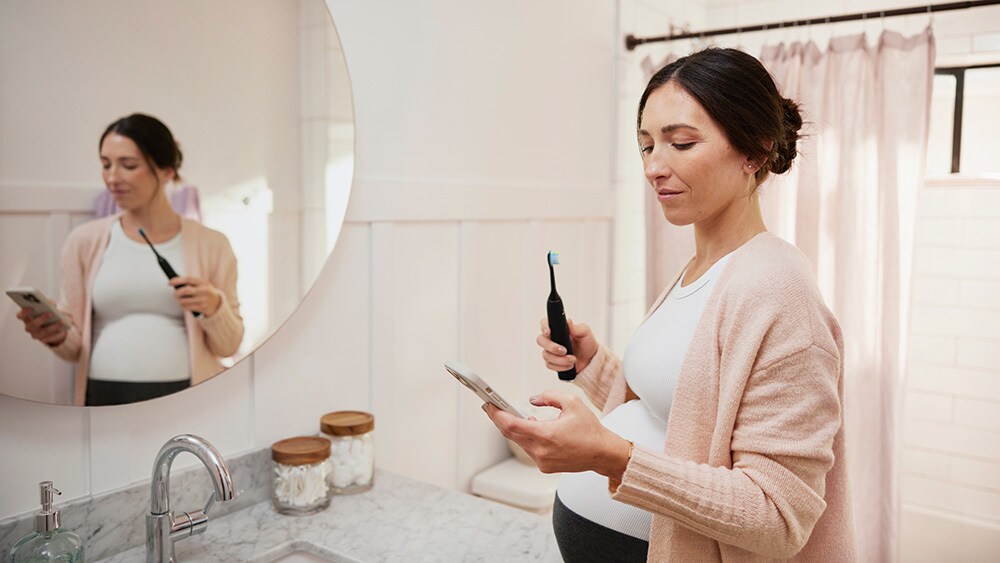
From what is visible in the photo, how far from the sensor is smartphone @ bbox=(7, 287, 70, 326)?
3.39 ft

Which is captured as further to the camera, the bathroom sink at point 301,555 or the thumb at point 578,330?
the thumb at point 578,330

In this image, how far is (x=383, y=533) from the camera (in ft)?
4.29

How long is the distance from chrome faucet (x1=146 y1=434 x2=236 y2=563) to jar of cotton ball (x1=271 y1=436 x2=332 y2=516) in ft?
0.69

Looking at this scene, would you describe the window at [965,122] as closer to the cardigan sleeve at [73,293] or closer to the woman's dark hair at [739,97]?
the woman's dark hair at [739,97]

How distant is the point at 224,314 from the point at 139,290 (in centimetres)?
14

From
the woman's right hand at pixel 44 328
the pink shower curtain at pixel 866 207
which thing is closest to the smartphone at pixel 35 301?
the woman's right hand at pixel 44 328

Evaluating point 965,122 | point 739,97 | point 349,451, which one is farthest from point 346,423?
point 965,122

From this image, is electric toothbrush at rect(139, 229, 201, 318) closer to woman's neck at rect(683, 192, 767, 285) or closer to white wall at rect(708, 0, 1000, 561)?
woman's neck at rect(683, 192, 767, 285)

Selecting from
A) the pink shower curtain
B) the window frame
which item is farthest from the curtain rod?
the window frame

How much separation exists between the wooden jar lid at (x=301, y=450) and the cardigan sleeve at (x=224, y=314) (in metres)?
0.20

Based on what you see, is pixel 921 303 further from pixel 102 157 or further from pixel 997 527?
pixel 102 157

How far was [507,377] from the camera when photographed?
6.59 ft

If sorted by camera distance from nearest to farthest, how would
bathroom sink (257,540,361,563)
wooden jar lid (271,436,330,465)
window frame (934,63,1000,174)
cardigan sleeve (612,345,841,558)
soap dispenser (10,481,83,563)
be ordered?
cardigan sleeve (612,345,841,558) < soap dispenser (10,481,83,563) < bathroom sink (257,540,361,563) < wooden jar lid (271,436,330,465) < window frame (934,63,1000,174)

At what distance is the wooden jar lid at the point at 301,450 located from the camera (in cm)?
134
